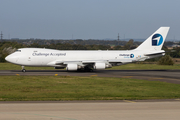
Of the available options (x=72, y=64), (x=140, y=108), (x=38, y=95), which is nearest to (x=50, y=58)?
(x=72, y=64)

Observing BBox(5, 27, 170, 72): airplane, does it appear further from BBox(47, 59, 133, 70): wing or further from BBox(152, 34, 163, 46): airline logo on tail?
BBox(152, 34, 163, 46): airline logo on tail

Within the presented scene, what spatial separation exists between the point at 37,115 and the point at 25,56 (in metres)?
29.6

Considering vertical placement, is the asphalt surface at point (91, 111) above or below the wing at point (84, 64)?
below

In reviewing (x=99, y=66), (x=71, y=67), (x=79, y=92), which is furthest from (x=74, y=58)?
(x=79, y=92)

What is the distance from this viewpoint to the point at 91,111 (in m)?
15.5

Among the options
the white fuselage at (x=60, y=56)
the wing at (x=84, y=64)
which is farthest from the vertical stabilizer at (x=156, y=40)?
the wing at (x=84, y=64)

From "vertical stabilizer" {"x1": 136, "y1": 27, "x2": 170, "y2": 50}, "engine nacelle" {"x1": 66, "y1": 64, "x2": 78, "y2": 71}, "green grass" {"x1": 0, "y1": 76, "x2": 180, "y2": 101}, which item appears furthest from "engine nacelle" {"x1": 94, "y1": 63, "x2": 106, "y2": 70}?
"green grass" {"x1": 0, "y1": 76, "x2": 180, "y2": 101}

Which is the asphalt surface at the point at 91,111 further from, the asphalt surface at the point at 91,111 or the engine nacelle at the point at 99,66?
the engine nacelle at the point at 99,66

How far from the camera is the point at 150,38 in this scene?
47.0 m

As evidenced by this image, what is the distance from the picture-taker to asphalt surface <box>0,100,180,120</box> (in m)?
14.1

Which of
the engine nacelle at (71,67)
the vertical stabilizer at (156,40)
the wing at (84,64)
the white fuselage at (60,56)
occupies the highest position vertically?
the vertical stabilizer at (156,40)

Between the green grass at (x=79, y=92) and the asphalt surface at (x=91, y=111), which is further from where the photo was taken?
the green grass at (x=79, y=92)

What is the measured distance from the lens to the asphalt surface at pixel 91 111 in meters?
14.1

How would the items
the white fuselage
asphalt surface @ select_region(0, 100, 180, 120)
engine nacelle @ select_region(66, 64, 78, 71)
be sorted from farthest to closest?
the white fuselage, engine nacelle @ select_region(66, 64, 78, 71), asphalt surface @ select_region(0, 100, 180, 120)
